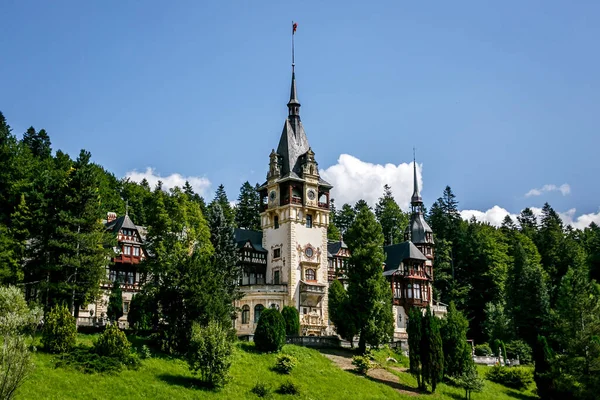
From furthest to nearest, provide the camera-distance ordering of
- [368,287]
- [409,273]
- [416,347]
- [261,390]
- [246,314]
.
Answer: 1. [409,273]
2. [246,314]
3. [368,287]
4. [416,347]
5. [261,390]

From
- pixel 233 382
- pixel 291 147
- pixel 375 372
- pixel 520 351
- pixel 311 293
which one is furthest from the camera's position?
pixel 291 147

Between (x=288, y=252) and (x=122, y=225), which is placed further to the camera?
(x=288, y=252)

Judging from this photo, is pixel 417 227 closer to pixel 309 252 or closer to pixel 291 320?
pixel 309 252

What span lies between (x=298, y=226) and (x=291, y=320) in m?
12.8

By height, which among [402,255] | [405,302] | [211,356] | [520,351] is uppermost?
[402,255]

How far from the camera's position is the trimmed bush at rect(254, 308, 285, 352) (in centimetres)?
5119

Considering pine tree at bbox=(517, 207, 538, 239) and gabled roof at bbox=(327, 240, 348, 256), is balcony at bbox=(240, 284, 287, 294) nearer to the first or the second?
gabled roof at bbox=(327, 240, 348, 256)

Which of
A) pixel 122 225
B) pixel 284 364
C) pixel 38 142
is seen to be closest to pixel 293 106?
pixel 122 225

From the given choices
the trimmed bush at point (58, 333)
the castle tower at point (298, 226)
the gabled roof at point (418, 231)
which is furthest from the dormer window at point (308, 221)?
the trimmed bush at point (58, 333)

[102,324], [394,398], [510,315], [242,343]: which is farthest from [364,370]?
[510,315]

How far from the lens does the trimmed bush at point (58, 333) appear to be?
42.0 meters

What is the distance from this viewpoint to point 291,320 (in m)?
58.2

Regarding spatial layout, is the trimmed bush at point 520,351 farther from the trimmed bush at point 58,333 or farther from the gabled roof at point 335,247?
the trimmed bush at point 58,333

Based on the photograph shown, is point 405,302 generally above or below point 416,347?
above
